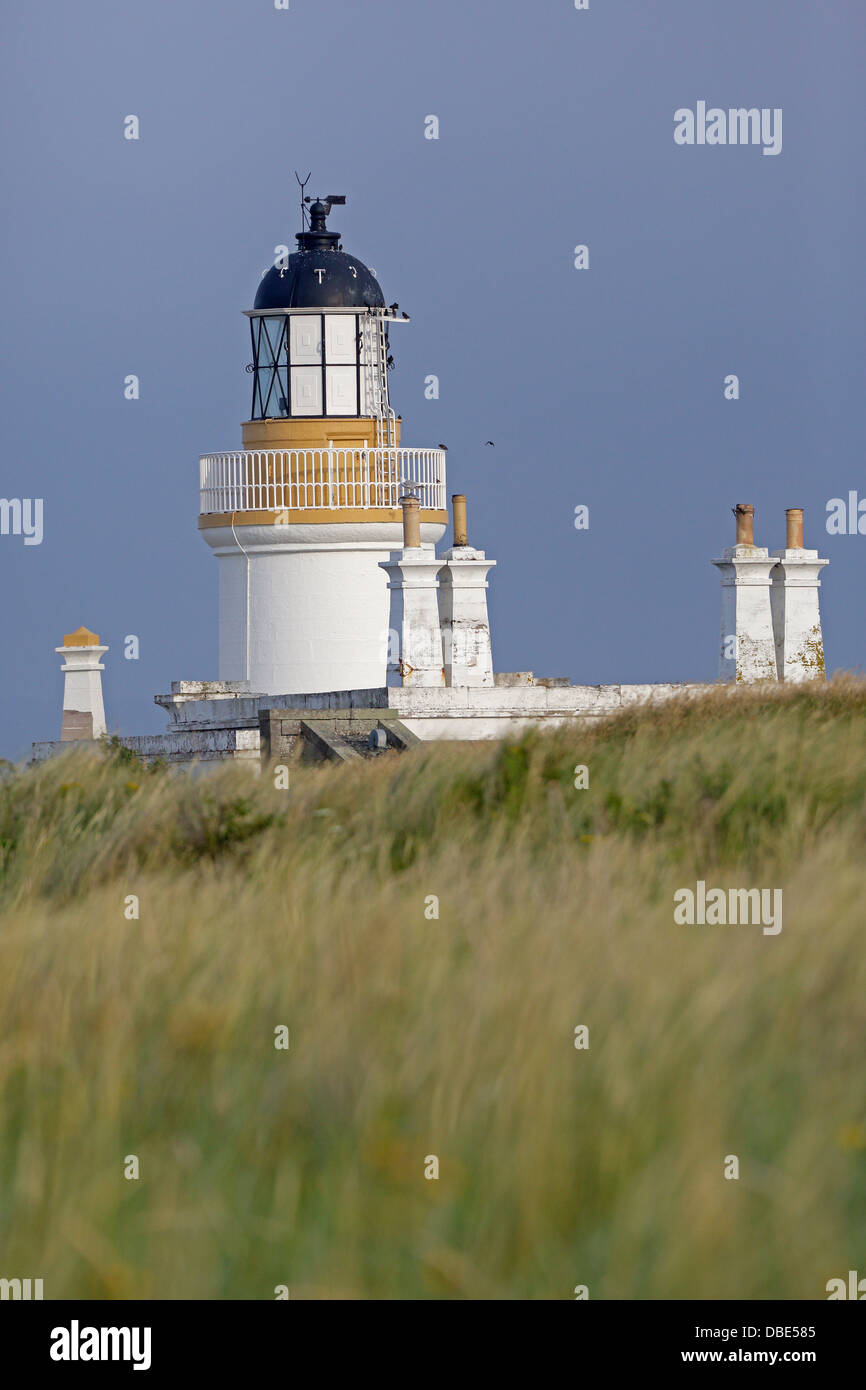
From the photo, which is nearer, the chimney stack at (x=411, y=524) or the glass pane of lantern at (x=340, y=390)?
the chimney stack at (x=411, y=524)

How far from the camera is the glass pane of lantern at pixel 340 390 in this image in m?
28.5

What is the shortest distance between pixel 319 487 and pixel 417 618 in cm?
447

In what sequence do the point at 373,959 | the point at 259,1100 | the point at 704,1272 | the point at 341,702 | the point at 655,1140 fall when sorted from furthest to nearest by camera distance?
the point at 341,702, the point at 373,959, the point at 259,1100, the point at 655,1140, the point at 704,1272

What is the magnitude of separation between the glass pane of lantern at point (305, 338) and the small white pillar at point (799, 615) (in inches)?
288

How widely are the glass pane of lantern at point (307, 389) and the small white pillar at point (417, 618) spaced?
468 cm

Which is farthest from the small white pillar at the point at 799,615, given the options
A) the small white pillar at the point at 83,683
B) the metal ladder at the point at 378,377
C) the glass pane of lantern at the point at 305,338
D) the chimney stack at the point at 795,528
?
the small white pillar at the point at 83,683

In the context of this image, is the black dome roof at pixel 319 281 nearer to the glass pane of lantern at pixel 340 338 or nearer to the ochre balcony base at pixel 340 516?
the glass pane of lantern at pixel 340 338

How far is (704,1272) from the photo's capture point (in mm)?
4352

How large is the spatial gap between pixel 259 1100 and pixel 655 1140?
109cm

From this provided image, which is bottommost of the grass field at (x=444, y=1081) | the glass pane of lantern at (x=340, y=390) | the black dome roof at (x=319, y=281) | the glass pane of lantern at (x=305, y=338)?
the grass field at (x=444, y=1081)

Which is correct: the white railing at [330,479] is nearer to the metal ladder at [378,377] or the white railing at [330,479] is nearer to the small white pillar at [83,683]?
the metal ladder at [378,377]

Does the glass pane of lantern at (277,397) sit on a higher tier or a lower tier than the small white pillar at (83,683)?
higher

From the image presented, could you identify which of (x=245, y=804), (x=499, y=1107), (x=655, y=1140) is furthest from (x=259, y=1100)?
(x=245, y=804)

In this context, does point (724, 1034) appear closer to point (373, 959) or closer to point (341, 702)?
point (373, 959)
